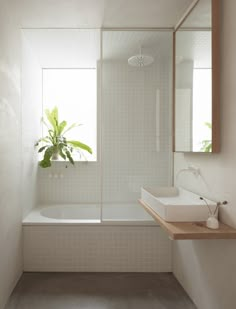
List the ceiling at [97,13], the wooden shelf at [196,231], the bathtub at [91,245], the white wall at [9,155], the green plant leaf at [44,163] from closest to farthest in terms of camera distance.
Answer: the wooden shelf at [196,231], the white wall at [9,155], the ceiling at [97,13], the bathtub at [91,245], the green plant leaf at [44,163]

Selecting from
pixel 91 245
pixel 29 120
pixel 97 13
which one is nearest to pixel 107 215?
pixel 91 245

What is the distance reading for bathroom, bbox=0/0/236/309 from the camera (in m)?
2.07

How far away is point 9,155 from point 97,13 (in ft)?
4.98

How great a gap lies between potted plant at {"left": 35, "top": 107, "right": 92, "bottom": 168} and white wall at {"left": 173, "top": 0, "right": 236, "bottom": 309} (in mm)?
1759

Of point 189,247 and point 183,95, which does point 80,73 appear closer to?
point 183,95

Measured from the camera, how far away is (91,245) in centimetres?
256

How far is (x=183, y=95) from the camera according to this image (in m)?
2.28

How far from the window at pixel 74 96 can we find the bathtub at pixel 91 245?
1.31 metres

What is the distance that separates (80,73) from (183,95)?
187 cm

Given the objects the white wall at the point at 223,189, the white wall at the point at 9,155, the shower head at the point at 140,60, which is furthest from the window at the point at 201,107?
the white wall at the point at 9,155

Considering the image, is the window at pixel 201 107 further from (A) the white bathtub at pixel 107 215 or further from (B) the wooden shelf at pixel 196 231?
(A) the white bathtub at pixel 107 215

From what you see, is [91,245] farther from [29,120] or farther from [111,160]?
[29,120]

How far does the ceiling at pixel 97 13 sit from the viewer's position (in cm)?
211

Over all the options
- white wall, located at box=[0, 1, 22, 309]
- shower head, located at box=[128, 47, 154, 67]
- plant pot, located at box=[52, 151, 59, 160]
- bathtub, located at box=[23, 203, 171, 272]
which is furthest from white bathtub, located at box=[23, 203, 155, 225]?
shower head, located at box=[128, 47, 154, 67]
